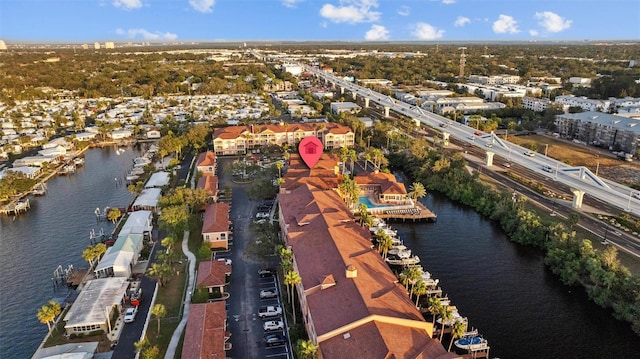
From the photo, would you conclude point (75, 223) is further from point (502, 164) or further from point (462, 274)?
point (502, 164)

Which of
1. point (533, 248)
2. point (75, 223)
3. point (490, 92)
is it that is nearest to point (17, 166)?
point (75, 223)

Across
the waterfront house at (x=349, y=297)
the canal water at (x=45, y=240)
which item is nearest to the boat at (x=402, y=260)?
the waterfront house at (x=349, y=297)

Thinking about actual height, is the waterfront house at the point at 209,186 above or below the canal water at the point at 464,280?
above

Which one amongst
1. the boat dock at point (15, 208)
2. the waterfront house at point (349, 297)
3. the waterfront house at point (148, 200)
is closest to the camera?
the waterfront house at point (349, 297)

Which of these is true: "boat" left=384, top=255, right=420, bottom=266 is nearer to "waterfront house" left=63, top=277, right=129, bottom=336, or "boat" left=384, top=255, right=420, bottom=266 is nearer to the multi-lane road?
Answer: the multi-lane road

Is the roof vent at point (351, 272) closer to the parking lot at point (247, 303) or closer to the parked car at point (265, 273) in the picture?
the parking lot at point (247, 303)

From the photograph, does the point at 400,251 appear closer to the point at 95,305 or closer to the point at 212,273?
the point at 212,273

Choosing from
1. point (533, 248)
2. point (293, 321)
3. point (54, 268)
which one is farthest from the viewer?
point (533, 248)
